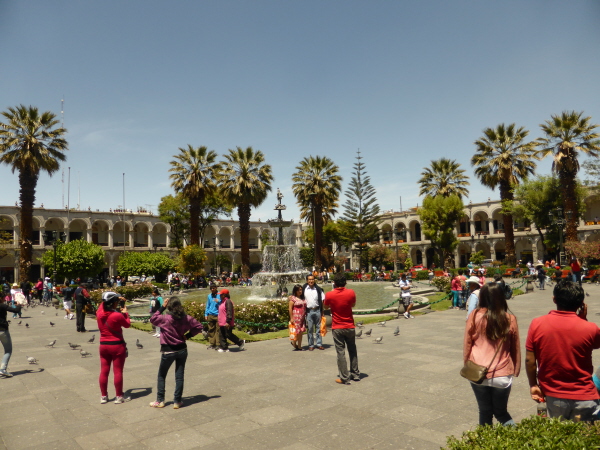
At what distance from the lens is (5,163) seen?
Answer: 93.6ft

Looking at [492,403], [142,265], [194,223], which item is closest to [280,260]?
[194,223]

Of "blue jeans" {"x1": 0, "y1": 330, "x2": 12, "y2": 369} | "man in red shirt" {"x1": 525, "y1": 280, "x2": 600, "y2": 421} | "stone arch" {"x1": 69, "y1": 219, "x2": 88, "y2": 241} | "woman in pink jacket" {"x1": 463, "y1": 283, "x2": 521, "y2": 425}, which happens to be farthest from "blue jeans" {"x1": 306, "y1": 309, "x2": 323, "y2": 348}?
"stone arch" {"x1": 69, "y1": 219, "x2": 88, "y2": 241}

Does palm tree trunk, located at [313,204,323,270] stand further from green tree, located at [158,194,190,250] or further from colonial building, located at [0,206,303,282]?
green tree, located at [158,194,190,250]

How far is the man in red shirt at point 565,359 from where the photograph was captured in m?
3.18

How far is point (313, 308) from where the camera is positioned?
9.54m

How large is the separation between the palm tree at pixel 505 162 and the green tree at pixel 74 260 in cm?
3269

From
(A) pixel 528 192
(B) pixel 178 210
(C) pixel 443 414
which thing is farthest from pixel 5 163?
(A) pixel 528 192

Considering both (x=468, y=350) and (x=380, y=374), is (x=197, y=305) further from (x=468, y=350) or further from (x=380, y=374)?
(x=468, y=350)

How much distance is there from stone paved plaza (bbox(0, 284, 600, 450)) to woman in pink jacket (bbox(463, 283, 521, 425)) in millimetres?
1198

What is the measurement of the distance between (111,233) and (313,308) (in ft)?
166

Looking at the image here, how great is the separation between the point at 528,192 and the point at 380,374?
125ft

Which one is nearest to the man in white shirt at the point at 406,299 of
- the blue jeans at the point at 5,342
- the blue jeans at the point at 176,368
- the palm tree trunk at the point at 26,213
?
the blue jeans at the point at 176,368

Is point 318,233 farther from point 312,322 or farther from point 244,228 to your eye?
point 312,322

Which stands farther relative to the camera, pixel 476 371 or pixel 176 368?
pixel 176 368
